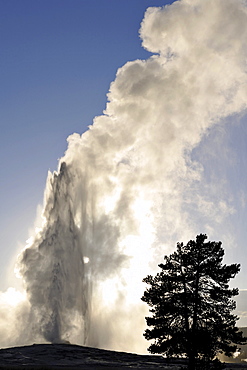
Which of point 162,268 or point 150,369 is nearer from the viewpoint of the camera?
point 162,268

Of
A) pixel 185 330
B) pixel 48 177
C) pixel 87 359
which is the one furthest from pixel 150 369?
pixel 48 177

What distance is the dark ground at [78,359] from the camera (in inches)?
1748

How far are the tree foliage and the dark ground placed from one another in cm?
2127

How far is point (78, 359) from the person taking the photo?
1943 inches

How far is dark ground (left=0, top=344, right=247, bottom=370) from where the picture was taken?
4441 cm

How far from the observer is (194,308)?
23.0 meters

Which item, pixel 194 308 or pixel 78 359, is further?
pixel 78 359

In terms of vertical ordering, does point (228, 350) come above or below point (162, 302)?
below

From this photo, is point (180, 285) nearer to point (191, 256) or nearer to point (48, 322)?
point (191, 256)

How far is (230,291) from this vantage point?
925 inches

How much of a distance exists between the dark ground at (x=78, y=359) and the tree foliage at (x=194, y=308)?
21.3 m

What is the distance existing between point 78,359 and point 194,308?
3226 cm

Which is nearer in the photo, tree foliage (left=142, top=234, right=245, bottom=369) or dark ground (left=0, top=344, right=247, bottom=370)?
tree foliage (left=142, top=234, right=245, bottom=369)

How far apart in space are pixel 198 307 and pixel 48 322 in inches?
2458
